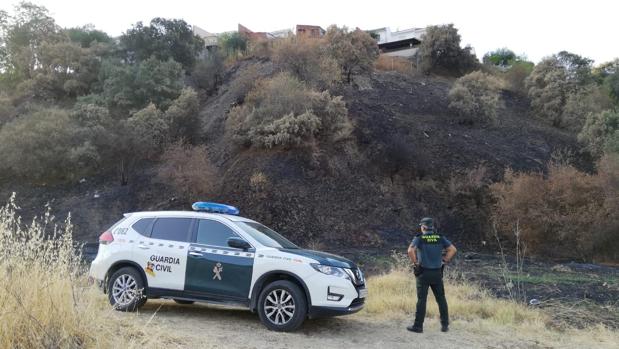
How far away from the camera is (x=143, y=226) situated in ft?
27.7

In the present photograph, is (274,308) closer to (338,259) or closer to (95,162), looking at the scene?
(338,259)

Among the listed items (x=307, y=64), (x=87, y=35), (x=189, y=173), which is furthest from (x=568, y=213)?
(x=87, y=35)

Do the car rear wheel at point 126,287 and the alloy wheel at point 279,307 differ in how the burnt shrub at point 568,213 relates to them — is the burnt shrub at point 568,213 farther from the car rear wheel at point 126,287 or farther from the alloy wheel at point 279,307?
the car rear wheel at point 126,287

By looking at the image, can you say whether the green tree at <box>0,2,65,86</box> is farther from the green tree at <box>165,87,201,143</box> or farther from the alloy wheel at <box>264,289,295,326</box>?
the alloy wheel at <box>264,289,295,326</box>

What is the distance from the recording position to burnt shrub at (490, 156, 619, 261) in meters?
17.3

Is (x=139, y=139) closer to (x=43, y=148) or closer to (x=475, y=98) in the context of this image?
(x=43, y=148)

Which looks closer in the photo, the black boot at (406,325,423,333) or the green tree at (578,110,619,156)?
the black boot at (406,325,423,333)

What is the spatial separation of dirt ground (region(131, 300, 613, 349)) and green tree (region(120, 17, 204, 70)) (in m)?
27.5

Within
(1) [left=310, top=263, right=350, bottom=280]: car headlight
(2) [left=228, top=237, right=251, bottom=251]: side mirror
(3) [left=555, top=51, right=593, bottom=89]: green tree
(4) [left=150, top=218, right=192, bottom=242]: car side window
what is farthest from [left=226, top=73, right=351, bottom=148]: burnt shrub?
(3) [left=555, top=51, right=593, bottom=89]: green tree

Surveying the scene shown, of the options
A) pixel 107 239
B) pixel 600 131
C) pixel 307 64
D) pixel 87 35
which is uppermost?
pixel 87 35

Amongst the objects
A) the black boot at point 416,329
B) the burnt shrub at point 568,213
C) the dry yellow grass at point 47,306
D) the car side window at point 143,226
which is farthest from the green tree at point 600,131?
the dry yellow grass at point 47,306

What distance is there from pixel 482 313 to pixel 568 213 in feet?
35.2

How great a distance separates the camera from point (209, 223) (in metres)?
8.10

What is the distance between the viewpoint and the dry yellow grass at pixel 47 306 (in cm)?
417
